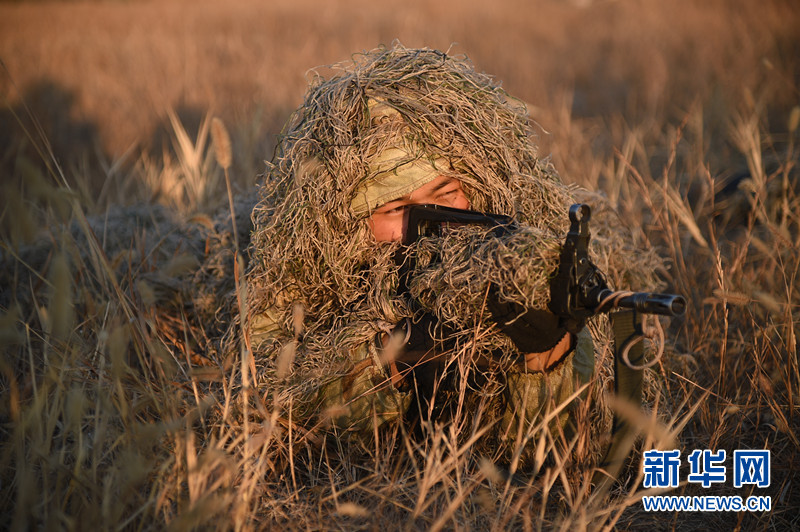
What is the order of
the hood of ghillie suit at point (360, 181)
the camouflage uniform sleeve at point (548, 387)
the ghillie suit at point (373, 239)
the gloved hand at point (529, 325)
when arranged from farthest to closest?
the hood of ghillie suit at point (360, 181) → the ghillie suit at point (373, 239) → the camouflage uniform sleeve at point (548, 387) → the gloved hand at point (529, 325)

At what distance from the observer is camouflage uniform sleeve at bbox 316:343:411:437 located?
1.82 metres

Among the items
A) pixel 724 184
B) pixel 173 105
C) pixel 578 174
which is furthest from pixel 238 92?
pixel 724 184

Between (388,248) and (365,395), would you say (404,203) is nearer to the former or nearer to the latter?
(388,248)

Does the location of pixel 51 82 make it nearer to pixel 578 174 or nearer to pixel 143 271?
pixel 143 271

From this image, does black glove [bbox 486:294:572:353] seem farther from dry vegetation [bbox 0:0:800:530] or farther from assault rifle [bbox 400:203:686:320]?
dry vegetation [bbox 0:0:800:530]

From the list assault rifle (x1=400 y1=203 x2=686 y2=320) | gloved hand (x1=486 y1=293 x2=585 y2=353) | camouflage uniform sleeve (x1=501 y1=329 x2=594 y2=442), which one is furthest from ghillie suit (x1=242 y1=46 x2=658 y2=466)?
assault rifle (x1=400 y1=203 x2=686 y2=320)

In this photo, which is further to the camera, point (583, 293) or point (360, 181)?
point (360, 181)

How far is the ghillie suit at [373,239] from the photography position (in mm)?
1705

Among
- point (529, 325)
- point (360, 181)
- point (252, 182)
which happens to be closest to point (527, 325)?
point (529, 325)

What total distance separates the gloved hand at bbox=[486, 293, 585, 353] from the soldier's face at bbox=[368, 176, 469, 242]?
0.53 m

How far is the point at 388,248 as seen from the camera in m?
1.84

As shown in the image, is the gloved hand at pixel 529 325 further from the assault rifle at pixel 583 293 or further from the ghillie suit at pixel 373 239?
the ghillie suit at pixel 373 239

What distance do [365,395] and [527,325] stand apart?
639 millimetres

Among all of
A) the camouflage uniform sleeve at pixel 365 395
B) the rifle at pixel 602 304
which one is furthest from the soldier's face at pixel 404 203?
the camouflage uniform sleeve at pixel 365 395
